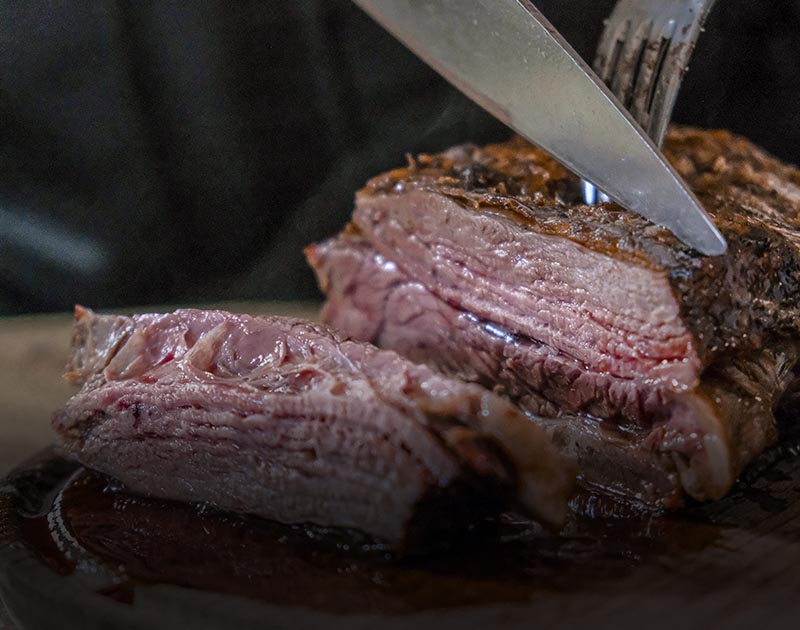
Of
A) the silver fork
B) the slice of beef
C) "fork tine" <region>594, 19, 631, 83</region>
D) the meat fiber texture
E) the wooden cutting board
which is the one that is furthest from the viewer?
"fork tine" <region>594, 19, 631, 83</region>

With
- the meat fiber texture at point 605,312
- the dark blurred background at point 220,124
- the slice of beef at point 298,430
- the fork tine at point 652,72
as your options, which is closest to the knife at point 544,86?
the meat fiber texture at point 605,312

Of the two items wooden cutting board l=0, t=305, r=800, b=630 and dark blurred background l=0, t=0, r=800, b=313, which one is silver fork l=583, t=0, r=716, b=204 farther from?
wooden cutting board l=0, t=305, r=800, b=630

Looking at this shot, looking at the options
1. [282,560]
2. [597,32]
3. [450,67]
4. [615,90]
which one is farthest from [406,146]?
[282,560]

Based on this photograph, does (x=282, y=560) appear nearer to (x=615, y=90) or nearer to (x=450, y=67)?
(x=450, y=67)

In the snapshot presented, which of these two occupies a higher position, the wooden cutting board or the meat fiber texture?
the meat fiber texture

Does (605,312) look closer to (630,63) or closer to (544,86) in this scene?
(544,86)

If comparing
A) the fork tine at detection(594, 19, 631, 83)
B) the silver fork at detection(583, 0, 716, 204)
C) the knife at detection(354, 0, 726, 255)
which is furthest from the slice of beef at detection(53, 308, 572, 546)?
the fork tine at detection(594, 19, 631, 83)

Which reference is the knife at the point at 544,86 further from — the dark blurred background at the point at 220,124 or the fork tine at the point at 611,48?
the dark blurred background at the point at 220,124
